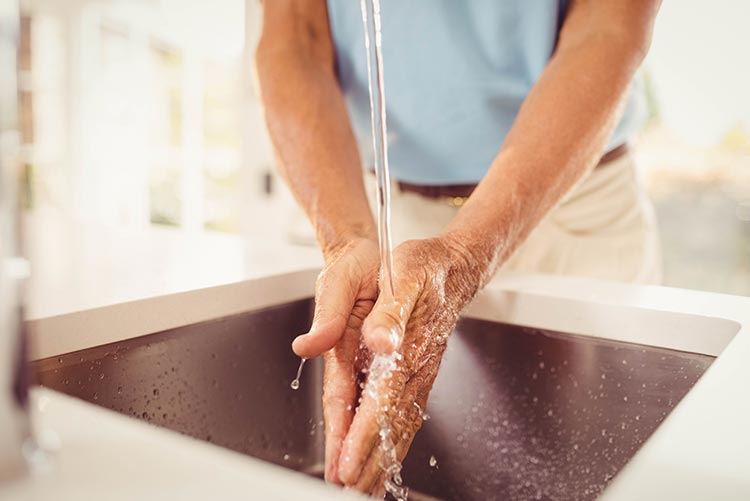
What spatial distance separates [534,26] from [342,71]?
11.9 inches

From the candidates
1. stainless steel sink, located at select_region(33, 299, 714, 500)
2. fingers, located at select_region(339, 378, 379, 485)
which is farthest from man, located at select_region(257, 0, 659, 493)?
stainless steel sink, located at select_region(33, 299, 714, 500)

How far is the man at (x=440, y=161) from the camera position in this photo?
1.64ft

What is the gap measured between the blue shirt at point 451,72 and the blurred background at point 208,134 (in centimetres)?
25

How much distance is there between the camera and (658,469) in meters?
0.26

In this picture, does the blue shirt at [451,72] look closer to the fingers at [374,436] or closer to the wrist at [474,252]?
the wrist at [474,252]

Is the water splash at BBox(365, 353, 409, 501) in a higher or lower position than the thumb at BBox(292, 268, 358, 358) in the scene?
lower

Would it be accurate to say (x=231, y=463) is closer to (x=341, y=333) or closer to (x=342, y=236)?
(x=341, y=333)

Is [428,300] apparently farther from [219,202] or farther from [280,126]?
[219,202]

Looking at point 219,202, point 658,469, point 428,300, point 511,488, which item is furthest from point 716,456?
point 219,202

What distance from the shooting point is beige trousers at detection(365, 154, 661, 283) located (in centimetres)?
98

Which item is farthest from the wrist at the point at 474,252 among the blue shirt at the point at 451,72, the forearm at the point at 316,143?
the blue shirt at the point at 451,72

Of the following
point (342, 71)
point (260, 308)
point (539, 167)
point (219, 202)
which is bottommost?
point (219, 202)

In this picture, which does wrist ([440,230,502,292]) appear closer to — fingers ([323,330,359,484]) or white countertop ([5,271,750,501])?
fingers ([323,330,359,484])

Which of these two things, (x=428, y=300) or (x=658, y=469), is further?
(x=428, y=300)
